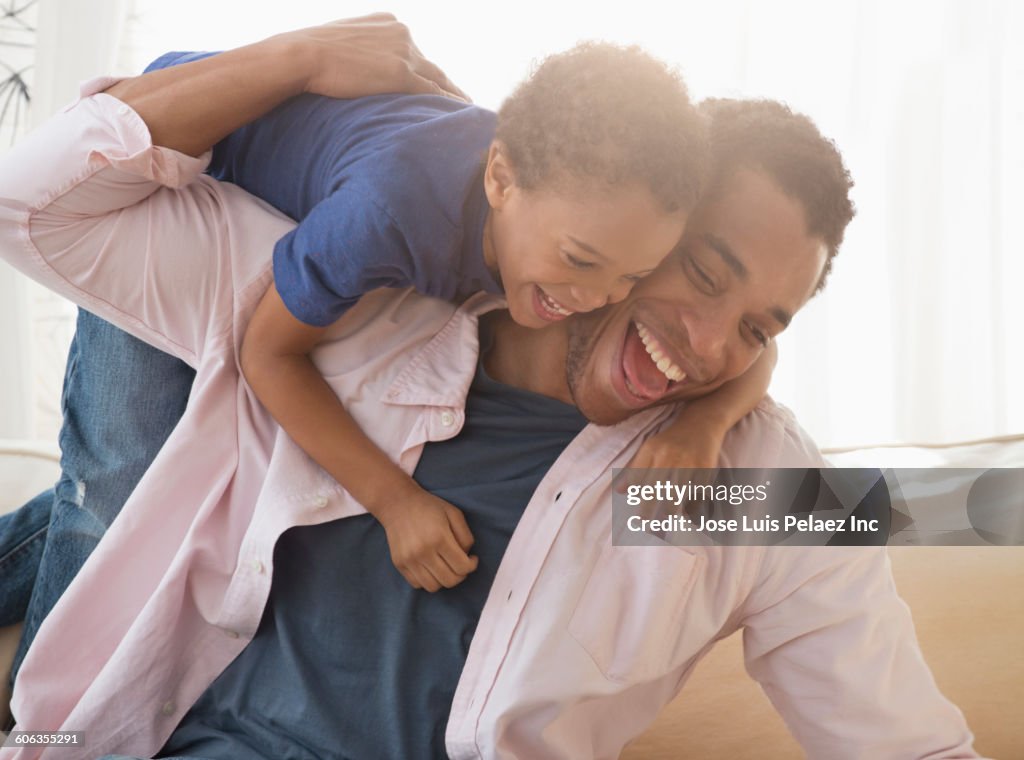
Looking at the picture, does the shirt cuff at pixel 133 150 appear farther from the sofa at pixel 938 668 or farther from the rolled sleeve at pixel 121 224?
the sofa at pixel 938 668

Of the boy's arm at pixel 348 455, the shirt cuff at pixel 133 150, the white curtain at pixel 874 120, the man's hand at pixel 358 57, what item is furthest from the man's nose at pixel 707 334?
the white curtain at pixel 874 120

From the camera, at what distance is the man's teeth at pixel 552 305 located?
3.86ft

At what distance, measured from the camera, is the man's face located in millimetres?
1165

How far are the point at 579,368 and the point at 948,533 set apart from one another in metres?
0.66

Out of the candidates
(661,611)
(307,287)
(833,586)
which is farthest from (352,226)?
(833,586)

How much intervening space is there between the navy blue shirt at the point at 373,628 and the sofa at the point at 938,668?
15.9 inches

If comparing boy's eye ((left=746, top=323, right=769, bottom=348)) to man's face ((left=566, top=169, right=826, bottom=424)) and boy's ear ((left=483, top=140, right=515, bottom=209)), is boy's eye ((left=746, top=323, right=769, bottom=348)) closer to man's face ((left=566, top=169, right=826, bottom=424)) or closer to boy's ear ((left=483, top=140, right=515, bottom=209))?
man's face ((left=566, top=169, right=826, bottom=424))

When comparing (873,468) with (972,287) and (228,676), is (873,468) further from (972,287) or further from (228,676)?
(972,287)

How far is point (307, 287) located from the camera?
3.81 ft

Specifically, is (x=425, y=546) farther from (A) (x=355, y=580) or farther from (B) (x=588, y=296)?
(B) (x=588, y=296)

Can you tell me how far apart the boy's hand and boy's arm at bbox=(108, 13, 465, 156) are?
0.50 metres

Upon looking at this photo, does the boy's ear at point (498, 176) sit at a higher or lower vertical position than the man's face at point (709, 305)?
higher

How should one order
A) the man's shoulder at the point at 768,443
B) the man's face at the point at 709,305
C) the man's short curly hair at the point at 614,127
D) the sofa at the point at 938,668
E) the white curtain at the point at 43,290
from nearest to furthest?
the man's short curly hair at the point at 614,127, the man's face at the point at 709,305, the man's shoulder at the point at 768,443, the sofa at the point at 938,668, the white curtain at the point at 43,290

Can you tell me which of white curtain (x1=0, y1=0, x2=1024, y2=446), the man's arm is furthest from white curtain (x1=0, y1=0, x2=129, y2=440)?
the man's arm
